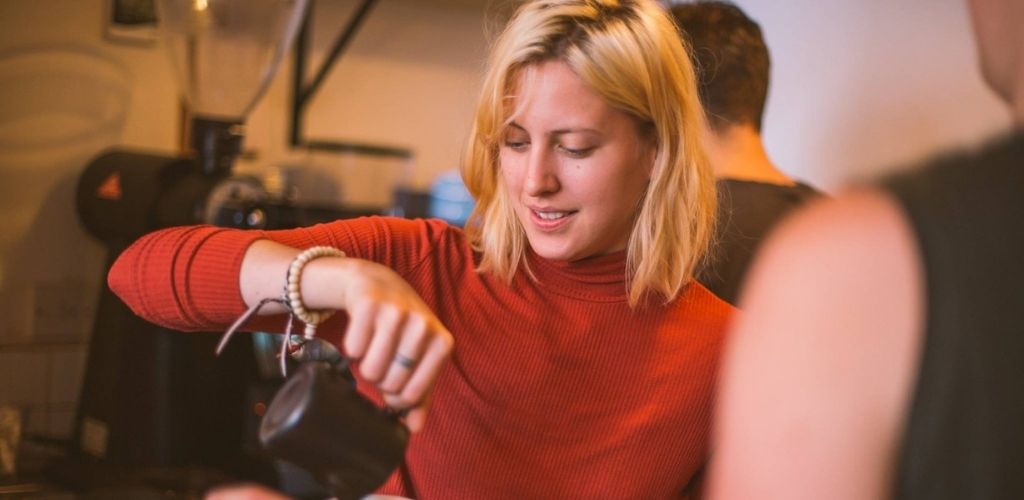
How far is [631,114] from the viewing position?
1105 millimetres

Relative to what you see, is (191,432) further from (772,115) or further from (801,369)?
(801,369)

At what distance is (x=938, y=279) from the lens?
43 centimetres

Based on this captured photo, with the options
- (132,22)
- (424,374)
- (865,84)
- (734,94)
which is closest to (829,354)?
(424,374)

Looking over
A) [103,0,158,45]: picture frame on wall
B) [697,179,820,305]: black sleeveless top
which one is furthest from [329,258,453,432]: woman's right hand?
[103,0,158,45]: picture frame on wall

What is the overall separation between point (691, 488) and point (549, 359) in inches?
7.6

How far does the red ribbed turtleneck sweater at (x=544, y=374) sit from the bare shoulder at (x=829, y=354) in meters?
0.60

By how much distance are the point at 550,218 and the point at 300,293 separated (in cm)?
30

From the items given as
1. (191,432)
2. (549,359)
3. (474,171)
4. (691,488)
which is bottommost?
(191,432)

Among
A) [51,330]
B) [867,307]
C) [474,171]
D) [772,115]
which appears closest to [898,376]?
[867,307]

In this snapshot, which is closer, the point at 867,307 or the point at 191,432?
the point at 867,307

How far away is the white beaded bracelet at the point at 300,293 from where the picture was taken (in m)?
0.89

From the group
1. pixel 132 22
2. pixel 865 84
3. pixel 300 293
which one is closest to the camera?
pixel 300 293

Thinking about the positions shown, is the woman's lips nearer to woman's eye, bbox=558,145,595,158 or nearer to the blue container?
woman's eye, bbox=558,145,595,158

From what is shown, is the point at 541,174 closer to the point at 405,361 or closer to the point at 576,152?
the point at 576,152
